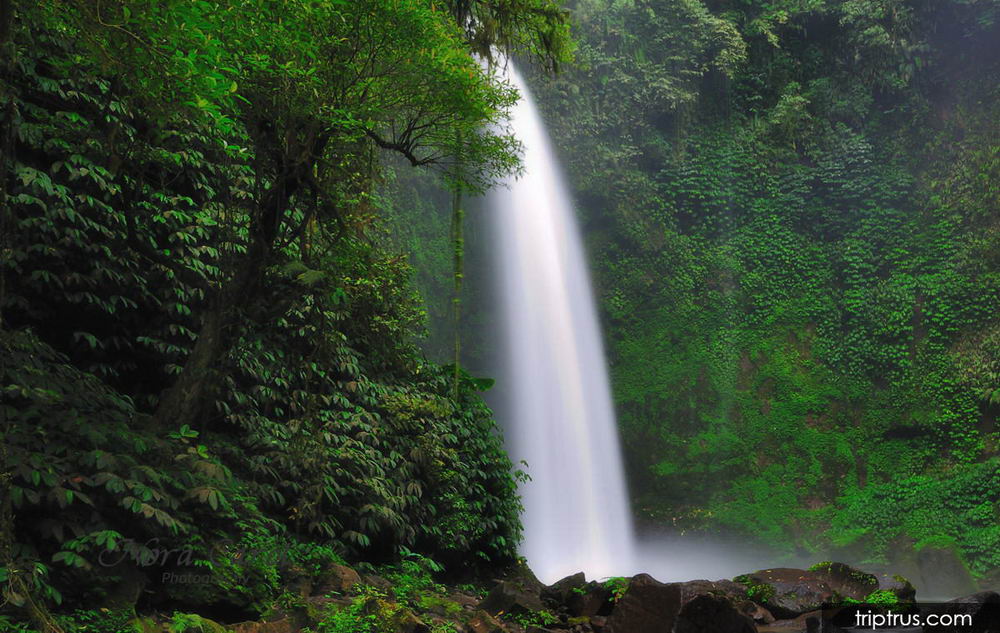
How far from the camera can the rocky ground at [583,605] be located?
4.76 metres

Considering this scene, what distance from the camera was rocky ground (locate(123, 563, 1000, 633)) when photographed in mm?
4762

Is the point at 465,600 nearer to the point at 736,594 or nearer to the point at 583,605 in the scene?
the point at 583,605

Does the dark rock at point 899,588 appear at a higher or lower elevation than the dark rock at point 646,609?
higher

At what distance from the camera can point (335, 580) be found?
565cm

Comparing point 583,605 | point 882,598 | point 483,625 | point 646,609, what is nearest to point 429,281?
point 583,605

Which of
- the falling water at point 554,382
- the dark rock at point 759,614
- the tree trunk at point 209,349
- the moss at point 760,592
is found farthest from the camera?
the falling water at point 554,382

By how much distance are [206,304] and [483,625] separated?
3516 millimetres

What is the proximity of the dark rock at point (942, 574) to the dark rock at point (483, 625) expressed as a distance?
9308 mm

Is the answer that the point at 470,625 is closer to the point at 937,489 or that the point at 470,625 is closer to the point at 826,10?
the point at 937,489

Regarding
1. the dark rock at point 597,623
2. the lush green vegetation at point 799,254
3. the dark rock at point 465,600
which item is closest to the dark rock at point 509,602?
the dark rock at point 465,600

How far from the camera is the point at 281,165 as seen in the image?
234 inches

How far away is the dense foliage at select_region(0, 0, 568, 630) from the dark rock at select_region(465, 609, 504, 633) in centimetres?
136

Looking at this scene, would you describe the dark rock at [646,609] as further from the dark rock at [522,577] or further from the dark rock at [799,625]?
the dark rock at [522,577]

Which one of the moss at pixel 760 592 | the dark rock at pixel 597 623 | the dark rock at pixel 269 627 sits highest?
the moss at pixel 760 592
